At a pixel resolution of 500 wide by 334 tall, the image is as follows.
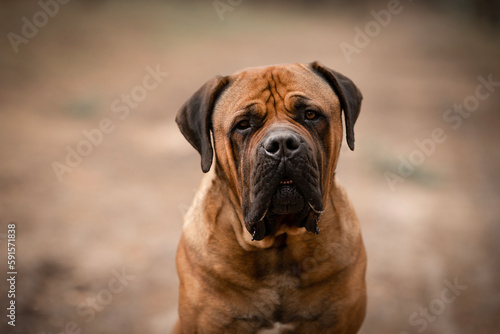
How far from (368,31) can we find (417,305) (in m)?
9.40

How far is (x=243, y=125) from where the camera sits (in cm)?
273

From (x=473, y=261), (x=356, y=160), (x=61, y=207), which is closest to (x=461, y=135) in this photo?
(x=356, y=160)

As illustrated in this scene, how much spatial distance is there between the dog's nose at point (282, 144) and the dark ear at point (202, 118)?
1.53 ft

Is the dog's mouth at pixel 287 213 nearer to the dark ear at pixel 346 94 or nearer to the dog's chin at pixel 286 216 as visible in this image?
the dog's chin at pixel 286 216

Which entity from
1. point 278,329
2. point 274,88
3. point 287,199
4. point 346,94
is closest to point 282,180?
point 287,199

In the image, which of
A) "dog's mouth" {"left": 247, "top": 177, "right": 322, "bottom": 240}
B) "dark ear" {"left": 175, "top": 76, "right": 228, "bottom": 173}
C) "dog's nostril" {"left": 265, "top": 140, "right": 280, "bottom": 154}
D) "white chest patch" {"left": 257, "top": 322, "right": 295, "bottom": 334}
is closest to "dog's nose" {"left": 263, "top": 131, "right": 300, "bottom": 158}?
"dog's nostril" {"left": 265, "top": 140, "right": 280, "bottom": 154}

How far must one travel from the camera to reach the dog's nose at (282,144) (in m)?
2.44

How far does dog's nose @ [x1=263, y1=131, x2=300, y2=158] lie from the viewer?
244 centimetres

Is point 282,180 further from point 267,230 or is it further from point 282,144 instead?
point 267,230

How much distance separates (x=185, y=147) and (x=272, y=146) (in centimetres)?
488

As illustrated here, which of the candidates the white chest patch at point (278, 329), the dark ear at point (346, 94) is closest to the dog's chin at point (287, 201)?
the dark ear at point (346, 94)

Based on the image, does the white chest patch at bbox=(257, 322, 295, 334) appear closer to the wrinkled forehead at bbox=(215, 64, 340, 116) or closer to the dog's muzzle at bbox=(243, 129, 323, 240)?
the dog's muzzle at bbox=(243, 129, 323, 240)

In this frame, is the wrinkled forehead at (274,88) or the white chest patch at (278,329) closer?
the wrinkled forehead at (274,88)

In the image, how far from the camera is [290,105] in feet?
8.89
